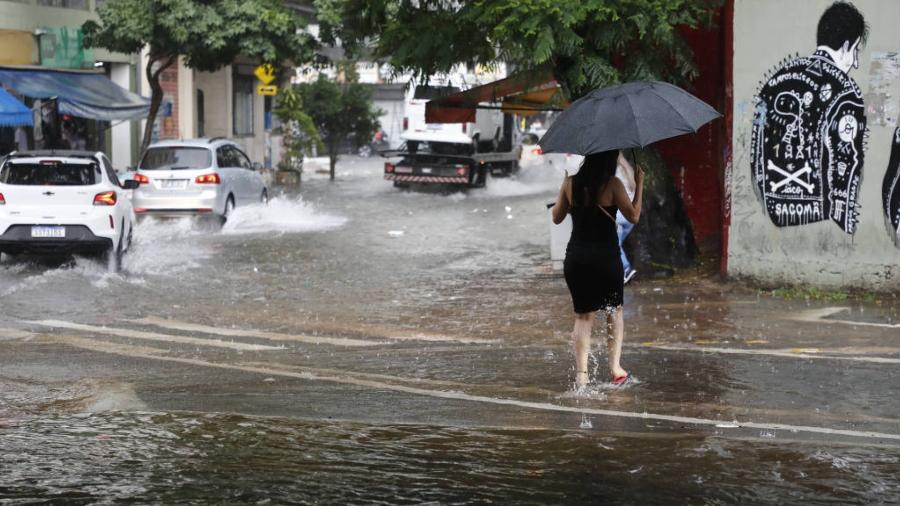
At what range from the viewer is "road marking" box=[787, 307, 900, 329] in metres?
Answer: 11.5

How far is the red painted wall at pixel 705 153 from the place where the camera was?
1566 cm

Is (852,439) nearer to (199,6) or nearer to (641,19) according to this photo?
(641,19)

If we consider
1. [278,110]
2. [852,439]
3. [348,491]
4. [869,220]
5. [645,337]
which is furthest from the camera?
[278,110]

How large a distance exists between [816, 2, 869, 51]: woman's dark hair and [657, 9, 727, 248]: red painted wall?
2.78 m

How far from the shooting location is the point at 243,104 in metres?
41.8

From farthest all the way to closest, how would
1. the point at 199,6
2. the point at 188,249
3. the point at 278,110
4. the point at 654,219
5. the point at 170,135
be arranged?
the point at 278,110
the point at 170,135
the point at 199,6
the point at 188,249
the point at 654,219

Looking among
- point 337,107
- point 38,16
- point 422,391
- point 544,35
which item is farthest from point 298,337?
point 337,107

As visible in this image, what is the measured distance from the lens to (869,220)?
1280 centimetres

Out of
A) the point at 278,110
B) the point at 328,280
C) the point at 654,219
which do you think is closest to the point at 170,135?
the point at 278,110

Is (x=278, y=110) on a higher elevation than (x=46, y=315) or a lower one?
higher

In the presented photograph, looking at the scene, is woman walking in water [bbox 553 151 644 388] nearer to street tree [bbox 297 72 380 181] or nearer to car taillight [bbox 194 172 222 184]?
car taillight [bbox 194 172 222 184]

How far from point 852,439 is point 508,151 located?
33.1 m

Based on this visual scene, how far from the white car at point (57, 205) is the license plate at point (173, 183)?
18.4ft

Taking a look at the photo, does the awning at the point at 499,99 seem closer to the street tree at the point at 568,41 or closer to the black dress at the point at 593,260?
the street tree at the point at 568,41
